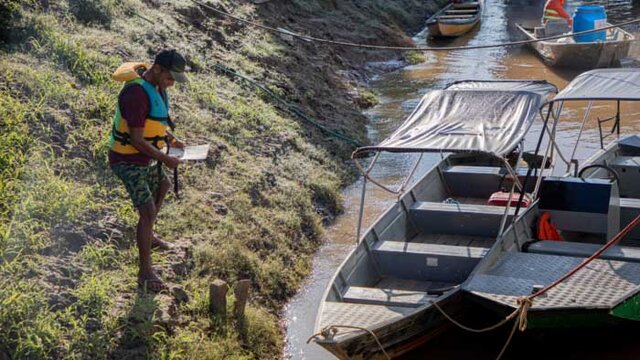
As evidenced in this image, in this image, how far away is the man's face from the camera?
668cm

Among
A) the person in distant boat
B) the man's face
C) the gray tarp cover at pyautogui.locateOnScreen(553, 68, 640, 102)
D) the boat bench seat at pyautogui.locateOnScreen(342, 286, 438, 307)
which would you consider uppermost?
the man's face

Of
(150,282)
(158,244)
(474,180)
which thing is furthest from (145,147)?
(474,180)

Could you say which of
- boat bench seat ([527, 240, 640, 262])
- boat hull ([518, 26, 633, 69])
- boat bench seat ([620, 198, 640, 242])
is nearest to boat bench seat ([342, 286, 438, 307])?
boat bench seat ([527, 240, 640, 262])

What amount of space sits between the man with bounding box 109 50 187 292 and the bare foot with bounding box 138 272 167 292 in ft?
0.73

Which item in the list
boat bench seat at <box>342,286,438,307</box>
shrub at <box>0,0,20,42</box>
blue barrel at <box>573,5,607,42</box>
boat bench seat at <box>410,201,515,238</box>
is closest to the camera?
boat bench seat at <box>342,286,438,307</box>

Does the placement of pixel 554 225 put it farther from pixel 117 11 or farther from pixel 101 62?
pixel 117 11

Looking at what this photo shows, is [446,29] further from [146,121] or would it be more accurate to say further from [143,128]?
[143,128]

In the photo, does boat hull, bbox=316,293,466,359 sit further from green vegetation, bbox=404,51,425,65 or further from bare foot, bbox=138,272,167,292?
green vegetation, bbox=404,51,425,65

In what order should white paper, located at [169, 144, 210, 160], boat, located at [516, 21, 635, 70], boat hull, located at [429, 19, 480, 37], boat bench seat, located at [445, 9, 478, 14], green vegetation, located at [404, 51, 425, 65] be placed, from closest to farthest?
1. white paper, located at [169, 144, 210, 160]
2. boat, located at [516, 21, 635, 70]
3. green vegetation, located at [404, 51, 425, 65]
4. boat hull, located at [429, 19, 480, 37]
5. boat bench seat, located at [445, 9, 478, 14]

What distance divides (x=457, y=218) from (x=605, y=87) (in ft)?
7.49

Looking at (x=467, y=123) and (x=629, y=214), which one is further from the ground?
(x=467, y=123)

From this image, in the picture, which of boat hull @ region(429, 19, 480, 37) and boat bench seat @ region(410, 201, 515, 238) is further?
boat hull @ region(429, 19, 480, 37)

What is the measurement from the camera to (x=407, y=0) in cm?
3019

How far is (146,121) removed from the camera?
6.71m
